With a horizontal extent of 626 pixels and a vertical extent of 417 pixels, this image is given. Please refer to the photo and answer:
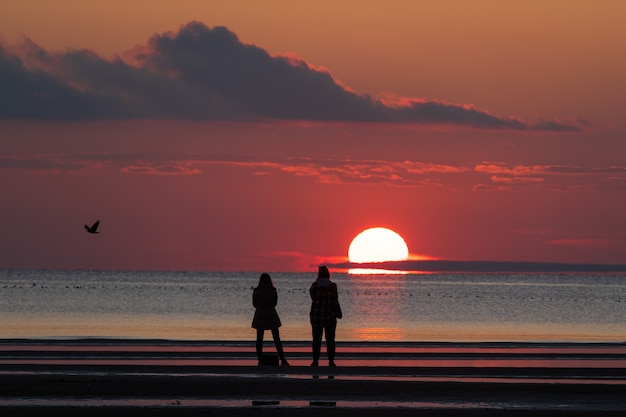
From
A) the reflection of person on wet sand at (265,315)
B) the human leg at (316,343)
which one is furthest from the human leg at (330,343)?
the reflection of person on wet sand at (265,315)

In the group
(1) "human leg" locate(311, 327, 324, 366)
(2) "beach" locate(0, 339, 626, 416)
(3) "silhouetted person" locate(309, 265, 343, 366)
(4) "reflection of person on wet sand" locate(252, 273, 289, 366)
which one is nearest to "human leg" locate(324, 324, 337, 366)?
(3) "silhouetted person" locate(309, 265, 343, 366)

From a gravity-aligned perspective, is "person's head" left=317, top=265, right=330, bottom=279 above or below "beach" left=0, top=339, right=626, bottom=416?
above

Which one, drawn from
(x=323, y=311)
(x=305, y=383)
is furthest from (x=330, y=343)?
(x=305, y=383)

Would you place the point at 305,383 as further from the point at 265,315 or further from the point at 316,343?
the point at 265,315

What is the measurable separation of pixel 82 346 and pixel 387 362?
35.3 ft

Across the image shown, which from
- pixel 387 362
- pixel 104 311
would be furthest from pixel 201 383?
pixel 104 311

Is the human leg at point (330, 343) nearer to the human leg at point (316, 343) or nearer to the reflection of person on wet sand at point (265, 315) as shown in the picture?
the human leg at point (316, 343)

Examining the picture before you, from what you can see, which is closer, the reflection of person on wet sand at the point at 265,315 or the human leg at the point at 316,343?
the human leg at the point at 316,343

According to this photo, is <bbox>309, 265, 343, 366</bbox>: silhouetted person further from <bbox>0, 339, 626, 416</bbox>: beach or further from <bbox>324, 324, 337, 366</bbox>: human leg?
<bbox>0, 339, 626, 416</bbox>: beach

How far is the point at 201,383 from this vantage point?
79.6 ft

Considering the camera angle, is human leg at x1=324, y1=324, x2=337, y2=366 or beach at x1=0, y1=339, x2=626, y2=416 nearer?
beach at x1=0, y1=339, x2=626, y2=416

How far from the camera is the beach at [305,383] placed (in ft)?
66.9

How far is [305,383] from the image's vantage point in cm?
2441

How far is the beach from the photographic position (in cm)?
2039
